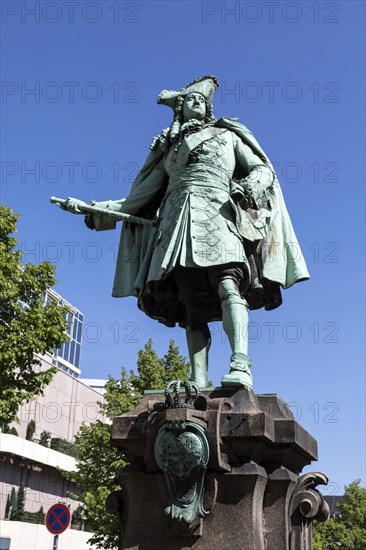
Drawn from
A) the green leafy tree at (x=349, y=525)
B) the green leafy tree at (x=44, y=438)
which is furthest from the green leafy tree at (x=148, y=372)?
the green leafy tree at (x=44, y=438)

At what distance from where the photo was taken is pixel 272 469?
18.2 ft

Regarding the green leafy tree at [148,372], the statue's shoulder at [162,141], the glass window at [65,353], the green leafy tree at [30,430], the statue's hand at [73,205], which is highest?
the glass window at [65,353]

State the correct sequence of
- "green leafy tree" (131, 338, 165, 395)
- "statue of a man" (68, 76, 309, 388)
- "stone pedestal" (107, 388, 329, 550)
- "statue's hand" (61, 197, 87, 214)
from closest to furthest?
"stone pedestal" (107, 388, 329, 550)
"statue of a man" (68, 76, 309, 388)
"statue's hand" (61, 197, 87, 214)
"green leafy tree" (131, 338, 165, 395)

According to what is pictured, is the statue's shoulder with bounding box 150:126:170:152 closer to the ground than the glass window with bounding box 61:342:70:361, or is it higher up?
closer to the ground

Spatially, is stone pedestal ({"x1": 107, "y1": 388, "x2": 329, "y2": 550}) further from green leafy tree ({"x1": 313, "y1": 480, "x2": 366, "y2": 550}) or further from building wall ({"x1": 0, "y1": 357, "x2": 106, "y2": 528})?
building wall ({"x1": 0, "y1": 357, "x2": 106, "y2": 528})

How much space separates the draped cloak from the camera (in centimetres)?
645

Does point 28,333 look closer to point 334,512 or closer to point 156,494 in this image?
point 156,494

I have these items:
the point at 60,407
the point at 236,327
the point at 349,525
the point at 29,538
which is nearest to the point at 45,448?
the point at 60,407

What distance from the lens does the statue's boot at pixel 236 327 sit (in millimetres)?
5719

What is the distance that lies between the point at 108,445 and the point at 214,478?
17.2m

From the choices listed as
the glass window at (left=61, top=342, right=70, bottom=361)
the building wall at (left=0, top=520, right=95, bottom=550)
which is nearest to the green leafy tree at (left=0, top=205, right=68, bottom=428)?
the building wall at (left=0, top=520, right=95, bottom=550)

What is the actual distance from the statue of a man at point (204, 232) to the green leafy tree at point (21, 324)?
9780 mm

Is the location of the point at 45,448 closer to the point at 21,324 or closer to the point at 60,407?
the point at 60,407

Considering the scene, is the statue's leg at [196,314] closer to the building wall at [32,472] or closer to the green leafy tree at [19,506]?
the building wall at [32,472]
